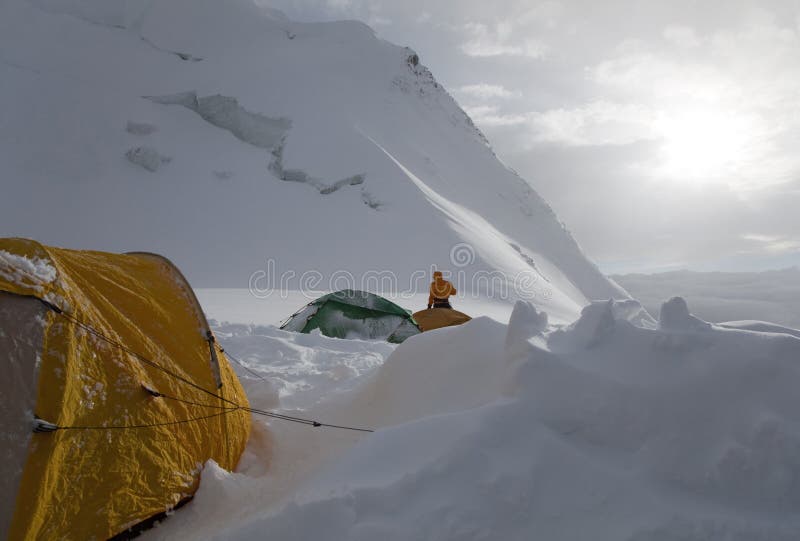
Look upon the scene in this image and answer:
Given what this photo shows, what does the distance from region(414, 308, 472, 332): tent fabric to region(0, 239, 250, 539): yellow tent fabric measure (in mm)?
5510

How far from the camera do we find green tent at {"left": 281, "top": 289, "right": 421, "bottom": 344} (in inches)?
339

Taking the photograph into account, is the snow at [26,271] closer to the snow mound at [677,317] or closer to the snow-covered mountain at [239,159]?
the snow mound at [677,317]

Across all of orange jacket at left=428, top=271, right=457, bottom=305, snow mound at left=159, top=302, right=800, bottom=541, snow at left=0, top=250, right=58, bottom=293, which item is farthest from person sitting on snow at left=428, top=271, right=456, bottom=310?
snow at left=0, top=250, right=58, bottom=293

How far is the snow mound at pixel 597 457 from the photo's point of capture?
6.28ft

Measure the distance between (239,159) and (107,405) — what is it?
25133mm

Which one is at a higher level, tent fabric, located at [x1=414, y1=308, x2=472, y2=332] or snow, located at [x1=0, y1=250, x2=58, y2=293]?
snow, located at [x1=0, y1=250, x2=58, y2=293]

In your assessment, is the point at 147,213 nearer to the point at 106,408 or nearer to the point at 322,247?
the point at 322,247

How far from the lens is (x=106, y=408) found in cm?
246

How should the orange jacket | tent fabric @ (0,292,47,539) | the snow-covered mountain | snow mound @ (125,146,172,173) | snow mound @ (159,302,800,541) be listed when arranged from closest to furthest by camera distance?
1. snow mound @ (159,302,800,541)
2. tent fabric @ (0,292,47,539)
3. the orange jacket
4. the snow-covered mountain
5. snow mound @ (125,146,172,173)

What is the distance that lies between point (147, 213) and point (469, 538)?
23006 mm

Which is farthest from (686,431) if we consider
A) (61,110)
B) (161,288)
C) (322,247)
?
(61,110)

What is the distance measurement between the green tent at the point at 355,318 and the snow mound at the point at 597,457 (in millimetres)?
5916

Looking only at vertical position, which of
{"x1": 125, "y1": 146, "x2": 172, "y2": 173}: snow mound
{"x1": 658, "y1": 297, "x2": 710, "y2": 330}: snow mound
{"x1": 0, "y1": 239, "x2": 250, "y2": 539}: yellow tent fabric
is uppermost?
{"x1": 125, "y1": 146, "x2": 172, "y2": 173}: snow mound

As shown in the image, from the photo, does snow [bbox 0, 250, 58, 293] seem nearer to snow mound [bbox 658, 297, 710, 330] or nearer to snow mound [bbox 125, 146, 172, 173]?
snow mound [bbox 658, 297, 710, 330]
